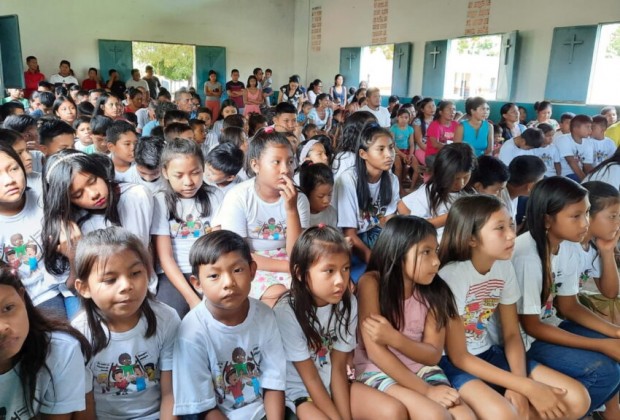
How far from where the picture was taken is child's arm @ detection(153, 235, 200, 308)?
188 cm

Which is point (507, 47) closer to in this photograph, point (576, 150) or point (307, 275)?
point (576, 150)

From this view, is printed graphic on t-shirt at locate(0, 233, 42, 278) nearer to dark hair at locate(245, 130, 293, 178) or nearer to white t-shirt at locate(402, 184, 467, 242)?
dark hair at locate(245, 130, 293, 178)

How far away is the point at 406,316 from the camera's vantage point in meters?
1.56

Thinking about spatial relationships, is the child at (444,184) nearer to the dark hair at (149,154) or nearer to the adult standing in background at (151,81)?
the dark hair at (149,154)

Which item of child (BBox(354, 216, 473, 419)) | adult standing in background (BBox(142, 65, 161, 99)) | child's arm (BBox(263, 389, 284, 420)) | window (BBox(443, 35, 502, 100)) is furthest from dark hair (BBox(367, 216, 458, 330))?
adult standing in background (BBox(142, 65, 161, 99))

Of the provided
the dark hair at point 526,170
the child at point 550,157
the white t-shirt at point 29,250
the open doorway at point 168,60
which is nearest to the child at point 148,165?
the white t-shirt at point 29,250

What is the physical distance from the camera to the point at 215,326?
134cm

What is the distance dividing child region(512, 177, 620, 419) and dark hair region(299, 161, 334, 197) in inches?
34.8

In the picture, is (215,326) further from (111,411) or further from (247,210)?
(247,210)

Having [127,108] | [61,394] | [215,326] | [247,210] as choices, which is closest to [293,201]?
[247,210]

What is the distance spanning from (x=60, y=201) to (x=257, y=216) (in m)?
0.74

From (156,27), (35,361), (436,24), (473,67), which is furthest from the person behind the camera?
(156,27)

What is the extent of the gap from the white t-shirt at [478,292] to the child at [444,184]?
2.42 feet

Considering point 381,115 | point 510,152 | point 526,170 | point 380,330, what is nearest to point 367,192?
point 526,170
